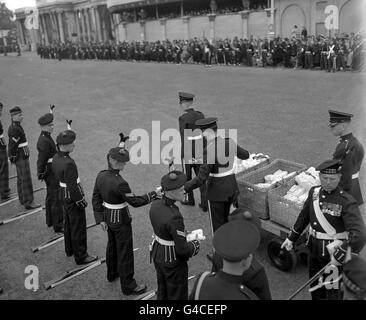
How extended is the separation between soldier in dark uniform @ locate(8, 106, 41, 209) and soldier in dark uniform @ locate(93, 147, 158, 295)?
10.7ft

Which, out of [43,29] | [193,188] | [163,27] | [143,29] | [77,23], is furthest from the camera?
[43,29]

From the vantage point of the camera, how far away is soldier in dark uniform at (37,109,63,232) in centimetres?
667

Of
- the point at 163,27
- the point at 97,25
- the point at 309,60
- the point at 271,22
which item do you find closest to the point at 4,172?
the point at 309,60

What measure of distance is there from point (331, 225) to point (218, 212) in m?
1.98

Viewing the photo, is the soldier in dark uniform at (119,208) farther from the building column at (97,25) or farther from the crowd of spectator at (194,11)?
the building column at (97,25)

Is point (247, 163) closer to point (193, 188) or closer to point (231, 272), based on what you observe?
point (193, 188)

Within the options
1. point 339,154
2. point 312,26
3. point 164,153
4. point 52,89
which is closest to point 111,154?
point 339,154

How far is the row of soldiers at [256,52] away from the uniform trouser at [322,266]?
1860 cm

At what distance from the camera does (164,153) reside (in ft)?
34.9

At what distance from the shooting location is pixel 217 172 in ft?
18.4

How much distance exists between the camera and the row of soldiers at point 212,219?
2867 millimetres

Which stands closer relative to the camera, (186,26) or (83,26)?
(186,26)
